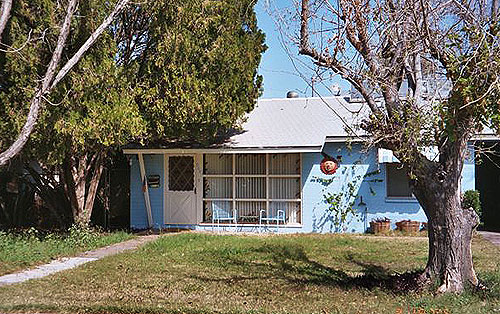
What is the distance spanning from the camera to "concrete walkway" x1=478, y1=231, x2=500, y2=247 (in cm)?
1405

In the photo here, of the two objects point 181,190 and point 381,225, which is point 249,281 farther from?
point 181,190

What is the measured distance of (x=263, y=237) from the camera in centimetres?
1512

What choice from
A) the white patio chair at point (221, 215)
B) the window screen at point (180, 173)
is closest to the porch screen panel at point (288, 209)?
the white patio chair at point (221, 215)

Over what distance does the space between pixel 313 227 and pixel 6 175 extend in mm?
9687

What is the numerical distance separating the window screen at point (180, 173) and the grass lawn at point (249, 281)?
3.09 m

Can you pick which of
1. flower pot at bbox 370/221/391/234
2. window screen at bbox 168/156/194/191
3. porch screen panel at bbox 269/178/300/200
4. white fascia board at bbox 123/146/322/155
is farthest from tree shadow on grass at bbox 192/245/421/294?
window screen at bbox 168/156/194/191

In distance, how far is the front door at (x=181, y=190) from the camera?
56.0 ft

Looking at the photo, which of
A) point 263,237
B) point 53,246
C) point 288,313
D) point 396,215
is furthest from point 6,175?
point 288,313

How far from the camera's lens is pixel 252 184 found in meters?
17.1

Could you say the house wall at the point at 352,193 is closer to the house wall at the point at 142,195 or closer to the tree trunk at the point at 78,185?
the house wall at the point at 142,195

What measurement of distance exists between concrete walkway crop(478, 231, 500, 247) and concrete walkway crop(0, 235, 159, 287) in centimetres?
870

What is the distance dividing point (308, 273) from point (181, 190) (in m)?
7.80

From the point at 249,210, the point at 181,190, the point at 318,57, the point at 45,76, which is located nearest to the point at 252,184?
the point at 249,210

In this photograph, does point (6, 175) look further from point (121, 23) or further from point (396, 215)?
point (396, 215)
